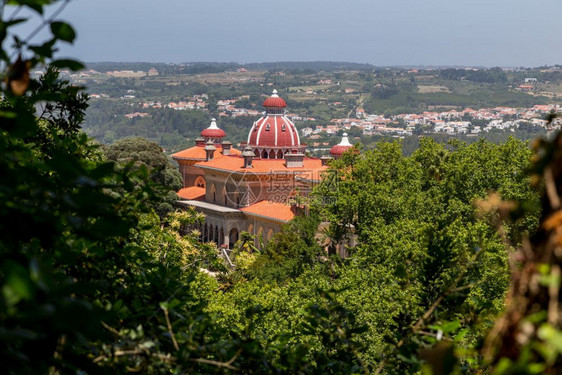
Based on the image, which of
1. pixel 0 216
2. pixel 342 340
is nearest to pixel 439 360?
pixel 0 216

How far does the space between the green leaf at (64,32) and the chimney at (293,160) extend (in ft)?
132

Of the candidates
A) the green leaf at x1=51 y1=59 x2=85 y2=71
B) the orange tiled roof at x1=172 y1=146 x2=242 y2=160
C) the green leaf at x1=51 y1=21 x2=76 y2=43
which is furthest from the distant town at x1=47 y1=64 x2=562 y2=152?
the green leaf at x1=51 y1=21 x2=76 y2=43

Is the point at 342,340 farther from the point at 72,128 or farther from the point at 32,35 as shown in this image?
the point at 72,128

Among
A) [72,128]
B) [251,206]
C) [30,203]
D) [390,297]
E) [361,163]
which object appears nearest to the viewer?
[30,203]

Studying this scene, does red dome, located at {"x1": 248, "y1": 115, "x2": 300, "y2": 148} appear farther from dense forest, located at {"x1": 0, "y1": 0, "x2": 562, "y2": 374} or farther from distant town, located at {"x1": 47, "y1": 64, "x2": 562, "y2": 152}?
distant town, located at {"x1": 47, "y1": 64, "x2": 562, "y2": 152}

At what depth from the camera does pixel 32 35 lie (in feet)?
7.12

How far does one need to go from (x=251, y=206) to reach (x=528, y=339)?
40.6 metres

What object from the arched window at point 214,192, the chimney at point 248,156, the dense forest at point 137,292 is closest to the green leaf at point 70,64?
the dense forest at point 137,292

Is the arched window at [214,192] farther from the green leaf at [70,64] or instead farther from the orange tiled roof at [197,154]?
the green leaf at [70,64]

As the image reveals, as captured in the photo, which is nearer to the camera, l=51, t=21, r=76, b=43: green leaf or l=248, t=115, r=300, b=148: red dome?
l=51, t=21, r=76, b=43: green leaf

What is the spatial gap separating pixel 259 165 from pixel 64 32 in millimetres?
40894

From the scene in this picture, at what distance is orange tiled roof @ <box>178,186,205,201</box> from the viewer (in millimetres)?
47219

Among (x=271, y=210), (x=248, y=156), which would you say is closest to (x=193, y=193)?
(x=248, y=156)

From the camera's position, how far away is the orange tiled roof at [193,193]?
47.2 meters
